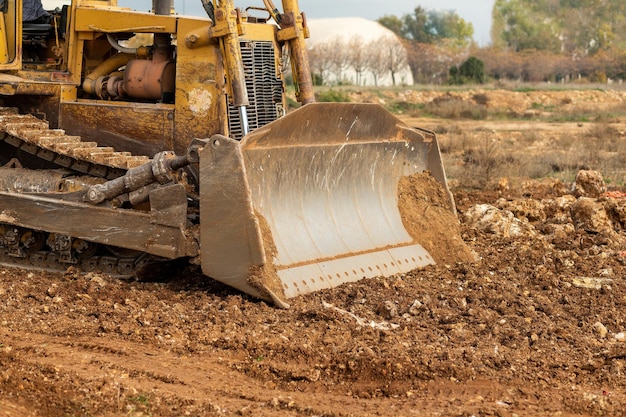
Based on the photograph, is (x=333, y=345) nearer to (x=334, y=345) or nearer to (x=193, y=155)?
(x=334, y=345)

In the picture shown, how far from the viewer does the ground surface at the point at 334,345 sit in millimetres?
5504

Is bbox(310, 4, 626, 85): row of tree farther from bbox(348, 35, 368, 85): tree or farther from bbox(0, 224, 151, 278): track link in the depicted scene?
bbox(0, 224, 151, 278): track link

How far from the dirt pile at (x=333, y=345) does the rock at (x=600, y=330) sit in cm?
2

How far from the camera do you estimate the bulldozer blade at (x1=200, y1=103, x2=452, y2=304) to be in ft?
24.1

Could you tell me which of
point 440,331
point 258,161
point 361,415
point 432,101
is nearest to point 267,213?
point 258,161

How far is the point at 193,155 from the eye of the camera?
24.5 ft

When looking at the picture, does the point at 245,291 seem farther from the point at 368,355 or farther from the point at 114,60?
the point at 114,60

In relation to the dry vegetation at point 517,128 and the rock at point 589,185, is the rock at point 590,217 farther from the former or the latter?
the dry vegetation at point 517,128

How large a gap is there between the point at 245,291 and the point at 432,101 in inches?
1190

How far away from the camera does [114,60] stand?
9297 millimetres

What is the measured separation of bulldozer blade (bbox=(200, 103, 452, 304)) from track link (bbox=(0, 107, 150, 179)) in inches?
43.9

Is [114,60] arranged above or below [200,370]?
above

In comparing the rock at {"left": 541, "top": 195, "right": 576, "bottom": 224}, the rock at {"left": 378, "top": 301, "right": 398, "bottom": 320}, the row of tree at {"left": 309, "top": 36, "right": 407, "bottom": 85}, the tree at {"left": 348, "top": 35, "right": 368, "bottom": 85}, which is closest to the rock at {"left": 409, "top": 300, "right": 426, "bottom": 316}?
the rock at {"left": 378, "top": 301, "right": 398, "bottom": 320}

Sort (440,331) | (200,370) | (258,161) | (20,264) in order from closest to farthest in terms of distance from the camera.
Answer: (200,370), (440,331), (258,161), (20,264)
